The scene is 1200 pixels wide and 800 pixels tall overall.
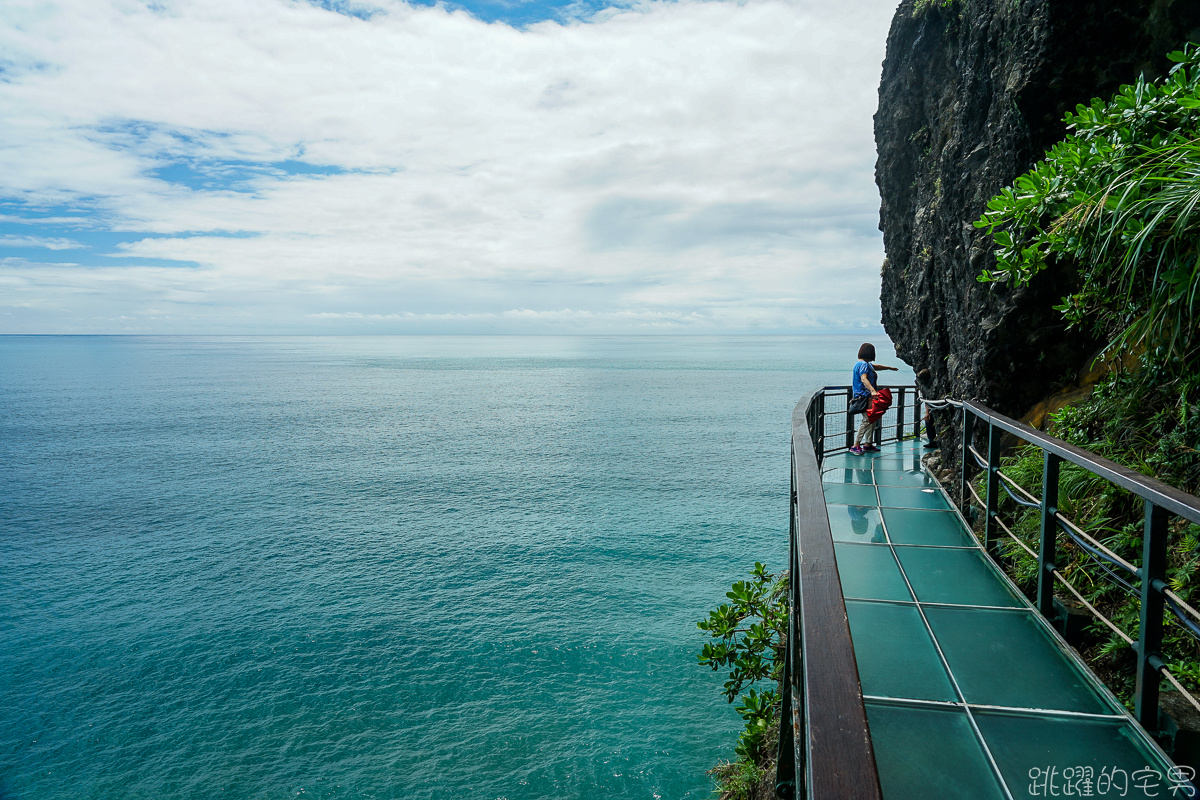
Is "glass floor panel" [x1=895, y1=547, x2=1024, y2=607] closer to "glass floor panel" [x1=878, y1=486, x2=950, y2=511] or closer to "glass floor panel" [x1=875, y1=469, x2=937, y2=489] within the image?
"glass floor panel" [x1=878, y1=486, x2=950, y2=511]

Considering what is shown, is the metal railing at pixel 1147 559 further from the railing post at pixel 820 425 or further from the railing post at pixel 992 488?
the railing post at pixel 820 425

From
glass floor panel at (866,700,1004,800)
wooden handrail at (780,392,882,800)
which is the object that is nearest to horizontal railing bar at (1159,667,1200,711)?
glass floor panel at (866,700,1004,800)

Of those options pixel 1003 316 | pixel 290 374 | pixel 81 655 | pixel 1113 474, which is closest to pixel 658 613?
pixel 1003 316

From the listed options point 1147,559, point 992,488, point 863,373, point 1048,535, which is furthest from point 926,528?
point 863,373

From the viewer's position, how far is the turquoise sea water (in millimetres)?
16203

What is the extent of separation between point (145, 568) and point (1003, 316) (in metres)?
32.8

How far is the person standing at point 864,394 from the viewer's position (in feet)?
29.0

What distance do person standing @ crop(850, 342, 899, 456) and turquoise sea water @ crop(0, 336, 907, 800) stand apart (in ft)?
31.8

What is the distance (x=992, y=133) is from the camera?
7.97 metres

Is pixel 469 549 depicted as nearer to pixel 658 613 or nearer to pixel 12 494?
pixel 658 613

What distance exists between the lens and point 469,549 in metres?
28.0

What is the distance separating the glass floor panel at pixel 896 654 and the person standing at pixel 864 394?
5.32 m

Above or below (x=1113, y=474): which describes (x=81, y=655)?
below

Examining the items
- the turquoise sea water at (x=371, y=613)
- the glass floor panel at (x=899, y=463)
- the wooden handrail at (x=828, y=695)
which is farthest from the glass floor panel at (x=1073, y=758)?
the turquoise sea water at (x=371, y=613)
